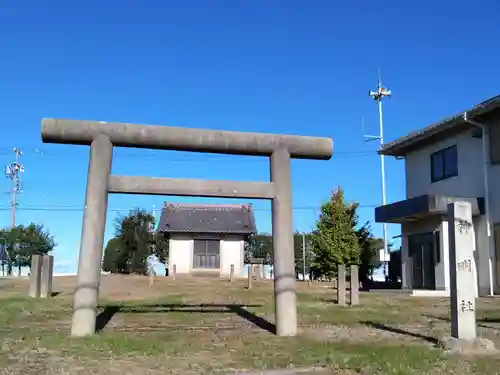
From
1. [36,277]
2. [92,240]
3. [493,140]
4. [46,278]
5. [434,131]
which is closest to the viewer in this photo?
[92,240]

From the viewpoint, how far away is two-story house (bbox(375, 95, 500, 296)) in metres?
18.4

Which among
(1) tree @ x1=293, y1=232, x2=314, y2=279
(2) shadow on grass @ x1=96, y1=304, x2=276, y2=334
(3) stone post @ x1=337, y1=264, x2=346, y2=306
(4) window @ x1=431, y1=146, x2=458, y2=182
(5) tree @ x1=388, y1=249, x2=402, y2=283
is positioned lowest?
(2) shadow on grass @ x1=96, y1=304, x2=276, y2=334

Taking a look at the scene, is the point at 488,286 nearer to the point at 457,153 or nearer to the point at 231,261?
the point at 457,153

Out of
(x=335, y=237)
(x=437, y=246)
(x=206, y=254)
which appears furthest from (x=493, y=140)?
(x=206, y=254)

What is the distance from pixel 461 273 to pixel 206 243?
31.4 metres

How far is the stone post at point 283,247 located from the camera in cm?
841

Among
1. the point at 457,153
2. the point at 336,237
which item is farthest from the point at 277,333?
the point at 336,237

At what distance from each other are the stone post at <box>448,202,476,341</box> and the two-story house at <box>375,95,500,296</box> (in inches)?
358

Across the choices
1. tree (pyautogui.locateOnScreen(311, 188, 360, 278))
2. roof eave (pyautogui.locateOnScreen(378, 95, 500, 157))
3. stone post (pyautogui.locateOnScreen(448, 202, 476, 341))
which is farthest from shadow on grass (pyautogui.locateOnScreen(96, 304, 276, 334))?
tree (pyautogui.locateOnScreen(311, 188, 360, 278))

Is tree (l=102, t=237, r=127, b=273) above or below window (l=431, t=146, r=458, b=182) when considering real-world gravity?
below

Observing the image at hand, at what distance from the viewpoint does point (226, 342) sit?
7.56 meters

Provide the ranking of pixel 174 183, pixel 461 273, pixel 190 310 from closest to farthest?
pixel 461 273, pixel 174 183, pixel 190 310

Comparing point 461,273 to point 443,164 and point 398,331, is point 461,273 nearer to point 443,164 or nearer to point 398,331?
point 398,331

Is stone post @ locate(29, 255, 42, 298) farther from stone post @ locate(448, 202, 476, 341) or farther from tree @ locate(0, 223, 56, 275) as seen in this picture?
tree @ locate(0, 223, 56, 275)
